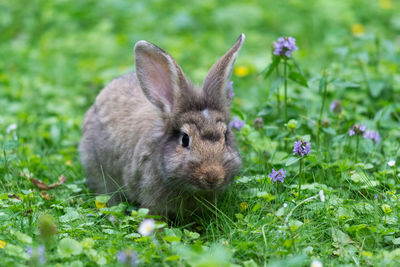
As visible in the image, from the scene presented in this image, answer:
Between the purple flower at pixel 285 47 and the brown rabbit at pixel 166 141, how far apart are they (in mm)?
359

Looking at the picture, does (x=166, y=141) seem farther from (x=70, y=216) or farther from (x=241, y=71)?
(x=241, y=71)

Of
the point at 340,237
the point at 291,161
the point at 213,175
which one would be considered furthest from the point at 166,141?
the point at 340,237

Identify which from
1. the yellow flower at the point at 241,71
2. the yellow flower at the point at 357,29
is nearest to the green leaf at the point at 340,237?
the yellow flower at the point at 241,71

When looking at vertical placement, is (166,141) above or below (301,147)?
below

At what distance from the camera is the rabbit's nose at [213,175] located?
423 centimetres

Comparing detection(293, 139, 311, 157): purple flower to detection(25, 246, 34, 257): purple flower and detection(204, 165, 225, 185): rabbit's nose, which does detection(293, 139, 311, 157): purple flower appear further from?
detection(25, 246, 34, 257): purple flower

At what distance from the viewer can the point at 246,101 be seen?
718 centimetres

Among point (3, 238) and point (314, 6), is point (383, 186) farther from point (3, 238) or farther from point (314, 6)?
point (314, 6)

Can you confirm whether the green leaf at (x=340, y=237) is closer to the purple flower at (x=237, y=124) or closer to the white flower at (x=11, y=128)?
the purple flower at (x=237, y=124)

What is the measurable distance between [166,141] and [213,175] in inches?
30.1

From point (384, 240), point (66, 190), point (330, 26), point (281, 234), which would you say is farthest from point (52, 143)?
point (330, 26)

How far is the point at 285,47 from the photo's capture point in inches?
200

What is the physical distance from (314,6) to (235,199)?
6.10 meters

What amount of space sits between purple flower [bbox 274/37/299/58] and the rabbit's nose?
1.41 m
